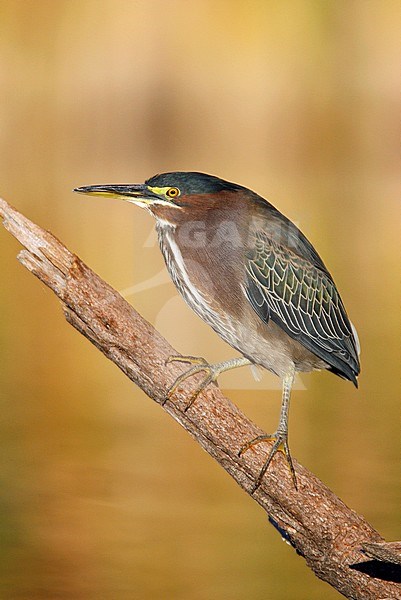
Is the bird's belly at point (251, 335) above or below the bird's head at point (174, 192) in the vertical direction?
below

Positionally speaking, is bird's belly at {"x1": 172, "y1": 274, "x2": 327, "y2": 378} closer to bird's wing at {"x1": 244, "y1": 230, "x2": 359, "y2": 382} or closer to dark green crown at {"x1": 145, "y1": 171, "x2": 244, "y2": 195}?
bird's wing at {"x1": 244, "y1": 230, "x2": 359, "y2": 382}

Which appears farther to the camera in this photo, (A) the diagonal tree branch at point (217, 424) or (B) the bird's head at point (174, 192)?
(B) the bird's head at point (174, 192)

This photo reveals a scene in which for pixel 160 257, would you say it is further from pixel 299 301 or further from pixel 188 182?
pixel 188 182

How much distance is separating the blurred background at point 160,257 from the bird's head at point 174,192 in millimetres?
1043

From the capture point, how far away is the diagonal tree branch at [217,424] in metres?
2.26

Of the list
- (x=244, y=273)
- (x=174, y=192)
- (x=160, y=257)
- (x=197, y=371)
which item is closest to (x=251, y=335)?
(x=244, y=273)

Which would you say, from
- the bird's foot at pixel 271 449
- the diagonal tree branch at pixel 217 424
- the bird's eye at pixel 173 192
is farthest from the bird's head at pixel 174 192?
the bird's foot at pixel 271 449

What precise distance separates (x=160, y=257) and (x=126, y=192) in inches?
155

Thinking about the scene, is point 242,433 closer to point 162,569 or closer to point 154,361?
point 154,361

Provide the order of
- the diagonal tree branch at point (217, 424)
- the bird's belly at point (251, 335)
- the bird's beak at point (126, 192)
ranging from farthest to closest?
the bird's belly at point (251, 335), the bird's beak at point (126, 192), the diagonal tree branch at point (217, 424)

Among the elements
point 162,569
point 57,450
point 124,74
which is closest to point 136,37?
point 124,74

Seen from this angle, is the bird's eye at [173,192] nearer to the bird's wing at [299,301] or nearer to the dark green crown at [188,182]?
the dark green crown at [188,182]

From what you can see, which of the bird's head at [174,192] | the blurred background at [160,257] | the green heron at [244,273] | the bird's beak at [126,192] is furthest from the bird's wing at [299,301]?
the blurred background at [160,257]

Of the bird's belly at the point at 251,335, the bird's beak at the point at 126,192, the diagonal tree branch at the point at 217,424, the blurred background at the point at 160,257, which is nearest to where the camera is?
the diagonal tree branch at the point at 217,424
